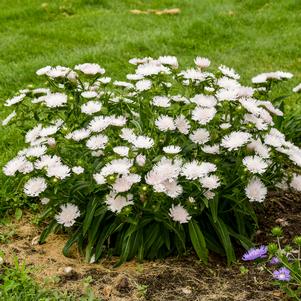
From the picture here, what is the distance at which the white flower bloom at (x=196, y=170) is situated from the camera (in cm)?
312

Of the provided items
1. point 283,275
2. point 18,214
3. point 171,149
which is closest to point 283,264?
point 283,275

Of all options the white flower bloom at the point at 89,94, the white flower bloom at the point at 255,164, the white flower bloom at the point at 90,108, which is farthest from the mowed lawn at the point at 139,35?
the white flower bloom at the point at 255,164

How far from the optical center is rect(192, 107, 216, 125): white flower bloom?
331cm

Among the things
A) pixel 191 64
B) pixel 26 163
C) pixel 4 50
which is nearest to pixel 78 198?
pixel 26 163

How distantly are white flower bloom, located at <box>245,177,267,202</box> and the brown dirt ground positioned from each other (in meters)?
0.38

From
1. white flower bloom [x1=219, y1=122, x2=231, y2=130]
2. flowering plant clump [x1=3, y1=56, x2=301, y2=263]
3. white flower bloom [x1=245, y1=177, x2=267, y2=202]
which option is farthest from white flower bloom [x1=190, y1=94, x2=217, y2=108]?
white flower bloom [x1=245, y1=177, x2=267, y2=202]

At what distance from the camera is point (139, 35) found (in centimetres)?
912

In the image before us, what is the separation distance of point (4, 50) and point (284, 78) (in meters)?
5.42

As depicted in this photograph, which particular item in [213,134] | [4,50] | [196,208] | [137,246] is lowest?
[4,50]

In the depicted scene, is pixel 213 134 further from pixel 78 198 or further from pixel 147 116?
pixel 78 198

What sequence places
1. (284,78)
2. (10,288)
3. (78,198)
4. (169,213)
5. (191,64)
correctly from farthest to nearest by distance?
(191,64) → (284,78) → (78,198) → (169,213) → (10,288)

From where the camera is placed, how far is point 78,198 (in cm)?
344

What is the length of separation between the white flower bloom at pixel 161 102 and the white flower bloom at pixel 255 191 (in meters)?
0.63

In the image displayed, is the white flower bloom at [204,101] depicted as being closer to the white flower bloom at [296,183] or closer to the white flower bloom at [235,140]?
the white flower bloom at [235,140]
